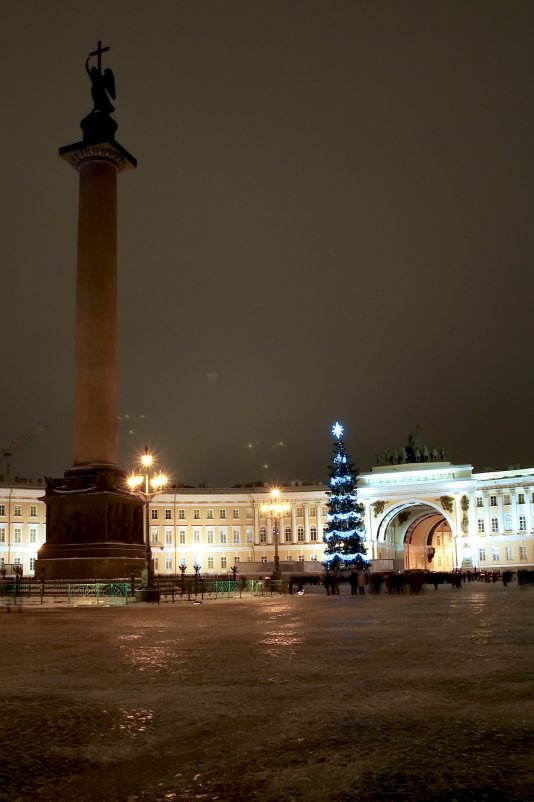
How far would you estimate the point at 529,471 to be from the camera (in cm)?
10444

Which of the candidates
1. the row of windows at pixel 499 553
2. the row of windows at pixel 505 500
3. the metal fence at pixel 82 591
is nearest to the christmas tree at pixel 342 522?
the metal fence at pixel 82 591

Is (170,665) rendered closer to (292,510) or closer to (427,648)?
(427,648)

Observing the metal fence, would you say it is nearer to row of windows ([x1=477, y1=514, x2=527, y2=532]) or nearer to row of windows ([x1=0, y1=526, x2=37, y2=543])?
row of windows ([x1=0, y1=526, x2=37, y2=543])

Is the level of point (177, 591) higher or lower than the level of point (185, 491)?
lower

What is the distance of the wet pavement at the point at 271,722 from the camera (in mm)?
4898

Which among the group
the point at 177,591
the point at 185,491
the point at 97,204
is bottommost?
the point at 177,591

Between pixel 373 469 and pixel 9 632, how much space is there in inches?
3966

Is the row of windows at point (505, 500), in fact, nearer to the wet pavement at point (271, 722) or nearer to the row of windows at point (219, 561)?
the row of windows at point (219, 561)

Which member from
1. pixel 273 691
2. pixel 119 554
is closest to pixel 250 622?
pixel 273 691

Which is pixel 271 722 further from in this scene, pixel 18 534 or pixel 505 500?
pixel 505 500

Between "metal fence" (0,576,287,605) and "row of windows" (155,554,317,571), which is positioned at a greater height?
"metal fence" (0,576,287,605)

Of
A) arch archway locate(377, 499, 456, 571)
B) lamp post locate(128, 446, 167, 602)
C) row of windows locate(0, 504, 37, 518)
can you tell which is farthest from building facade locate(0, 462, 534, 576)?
lamp post locate(128, 446, 167, 602)

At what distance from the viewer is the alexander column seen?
40.3 meters

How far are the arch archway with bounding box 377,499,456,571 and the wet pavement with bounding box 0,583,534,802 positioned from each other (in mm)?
96835
